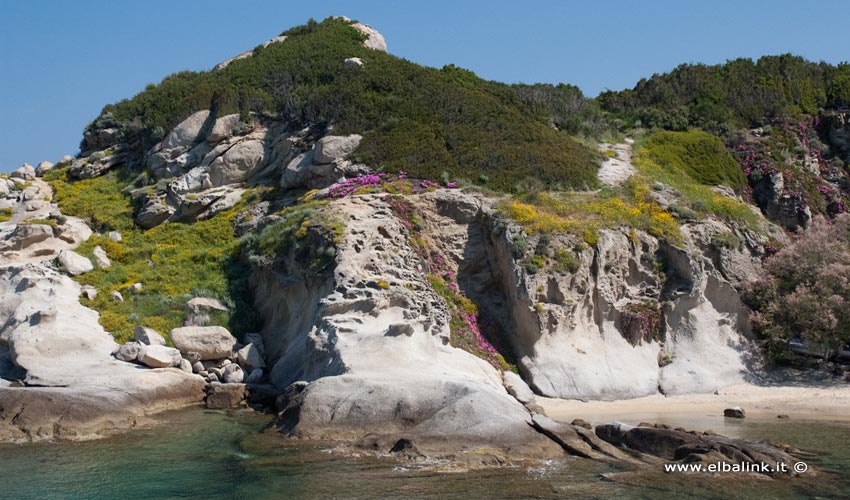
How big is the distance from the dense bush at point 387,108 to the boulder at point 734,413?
14.4m

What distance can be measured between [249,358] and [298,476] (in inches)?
475

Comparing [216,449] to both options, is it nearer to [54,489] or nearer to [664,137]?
[54,489]

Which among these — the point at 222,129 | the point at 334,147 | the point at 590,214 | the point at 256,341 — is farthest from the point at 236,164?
the point at 590,214

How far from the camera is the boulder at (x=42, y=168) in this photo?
47.6 m

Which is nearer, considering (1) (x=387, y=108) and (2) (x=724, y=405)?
(2) (x=724, y=405)

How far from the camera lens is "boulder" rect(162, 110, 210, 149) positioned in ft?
142

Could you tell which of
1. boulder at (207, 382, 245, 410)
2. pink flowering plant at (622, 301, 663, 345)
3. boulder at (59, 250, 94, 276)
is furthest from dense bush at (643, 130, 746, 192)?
boulder at (59, 250, 94, 276)

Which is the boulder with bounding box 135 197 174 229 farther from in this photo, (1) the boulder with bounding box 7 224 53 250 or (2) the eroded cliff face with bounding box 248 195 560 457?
(2) the eroded cliff face with bounding box 248 195 560 457

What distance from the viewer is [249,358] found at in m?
27.4

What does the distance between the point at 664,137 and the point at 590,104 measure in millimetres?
8803

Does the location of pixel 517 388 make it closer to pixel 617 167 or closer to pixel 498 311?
pixel 498 311

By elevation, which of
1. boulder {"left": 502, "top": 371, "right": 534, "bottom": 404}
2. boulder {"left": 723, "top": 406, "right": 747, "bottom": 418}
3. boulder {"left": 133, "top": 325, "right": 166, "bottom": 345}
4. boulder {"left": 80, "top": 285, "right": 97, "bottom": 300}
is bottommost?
boulder {"left": 723, "top": 406, "right": 747, "bottom": 418}

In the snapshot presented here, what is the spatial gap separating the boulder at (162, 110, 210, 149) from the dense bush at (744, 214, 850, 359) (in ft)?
100

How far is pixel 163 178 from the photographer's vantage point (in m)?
41.9
